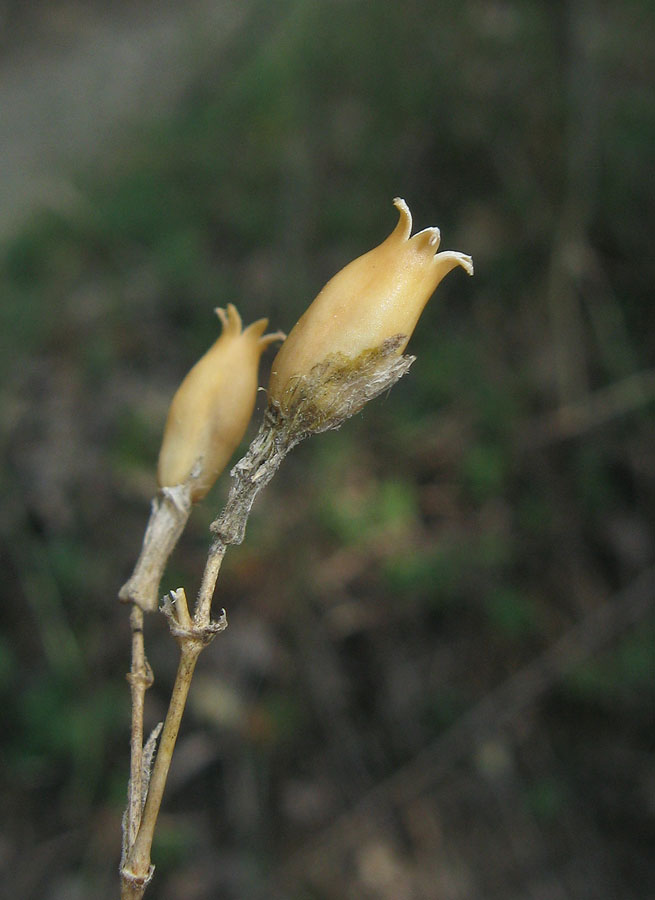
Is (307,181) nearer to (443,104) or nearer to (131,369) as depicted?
(443,104)

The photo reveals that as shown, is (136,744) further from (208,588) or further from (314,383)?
(314,383)

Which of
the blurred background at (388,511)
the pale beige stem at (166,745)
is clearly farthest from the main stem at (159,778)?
the blurred background at (388,511)

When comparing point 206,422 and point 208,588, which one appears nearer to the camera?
point 208,588

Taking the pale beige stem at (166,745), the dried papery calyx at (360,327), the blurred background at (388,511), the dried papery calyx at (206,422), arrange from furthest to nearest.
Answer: the blurred background at (388,511)
the dried papery calyx at (206,422)
the dried papery calyx at (360,327)
the pale beige stem at (166,745)

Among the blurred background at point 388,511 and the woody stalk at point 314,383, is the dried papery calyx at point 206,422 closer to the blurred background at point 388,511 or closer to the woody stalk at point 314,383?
the woody stalk at point 314,383

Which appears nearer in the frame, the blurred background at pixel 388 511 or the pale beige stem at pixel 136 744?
the pale beige stem at pixel 136 744

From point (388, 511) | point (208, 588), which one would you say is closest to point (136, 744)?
point (208, 588)

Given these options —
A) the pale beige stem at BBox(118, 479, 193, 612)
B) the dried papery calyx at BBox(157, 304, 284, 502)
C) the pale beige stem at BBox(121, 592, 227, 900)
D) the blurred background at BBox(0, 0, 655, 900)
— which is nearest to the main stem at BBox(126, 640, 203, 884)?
the pale beige stem at BBox(121, 592, 227, 900)
